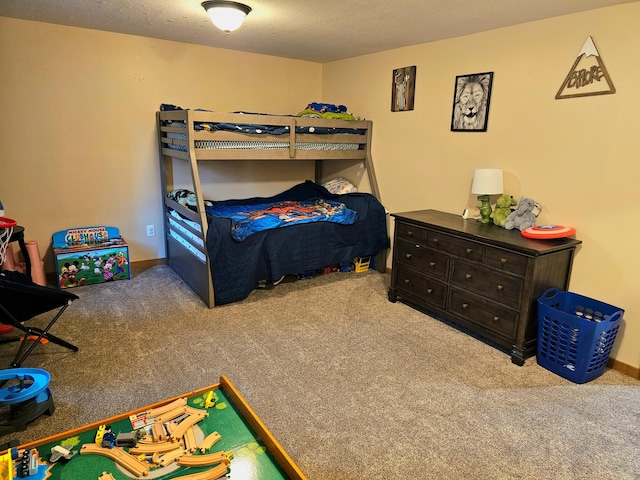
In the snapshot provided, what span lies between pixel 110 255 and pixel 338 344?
221cm

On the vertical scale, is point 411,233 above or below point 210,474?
above

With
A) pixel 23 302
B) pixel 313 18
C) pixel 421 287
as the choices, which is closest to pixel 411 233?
pixel 421 287

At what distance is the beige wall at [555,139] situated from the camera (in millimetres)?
2453

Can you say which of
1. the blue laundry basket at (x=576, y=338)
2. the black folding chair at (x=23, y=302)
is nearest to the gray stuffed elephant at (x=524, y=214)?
the blue laundry basket at (x=576, y=338)

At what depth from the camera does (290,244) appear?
359 cm

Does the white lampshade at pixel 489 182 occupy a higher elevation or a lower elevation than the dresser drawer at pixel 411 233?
higher

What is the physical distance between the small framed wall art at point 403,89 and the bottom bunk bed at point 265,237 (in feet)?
2.88

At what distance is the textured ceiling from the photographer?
2.56 metres

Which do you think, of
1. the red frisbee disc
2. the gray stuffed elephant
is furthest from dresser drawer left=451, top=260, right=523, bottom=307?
the gray stuffed elephant

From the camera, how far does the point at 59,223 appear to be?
3.71 metres

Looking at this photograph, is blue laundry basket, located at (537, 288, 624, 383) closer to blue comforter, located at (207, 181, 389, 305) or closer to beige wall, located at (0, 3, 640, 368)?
beige wall, located at (0, 3, 640, 368)

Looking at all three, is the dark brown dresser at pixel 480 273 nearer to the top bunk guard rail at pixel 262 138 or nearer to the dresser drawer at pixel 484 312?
the dresser drawer at pixel 484 312

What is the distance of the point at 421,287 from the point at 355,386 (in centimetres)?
118

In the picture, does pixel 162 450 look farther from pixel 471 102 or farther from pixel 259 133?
pixel 471 102
